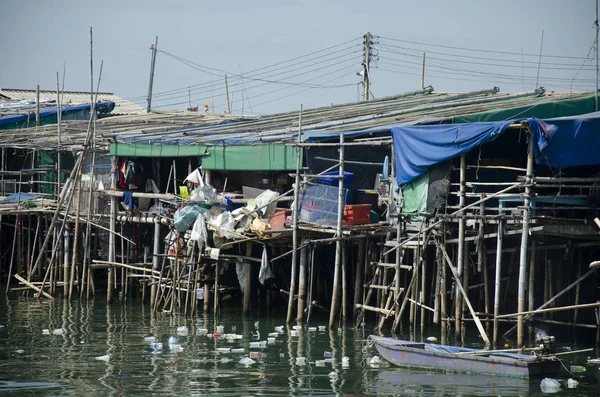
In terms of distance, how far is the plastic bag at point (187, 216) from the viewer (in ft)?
80.8

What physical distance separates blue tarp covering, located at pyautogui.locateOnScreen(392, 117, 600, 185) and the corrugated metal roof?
995 inches

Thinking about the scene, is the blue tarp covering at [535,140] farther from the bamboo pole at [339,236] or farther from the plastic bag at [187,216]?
the plastic bag at [187,216]

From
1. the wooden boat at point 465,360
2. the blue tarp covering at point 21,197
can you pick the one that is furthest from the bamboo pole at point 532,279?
the blue tarp covering at point 21,197

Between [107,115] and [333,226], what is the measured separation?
68.9 ft

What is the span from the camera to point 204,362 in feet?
61.4

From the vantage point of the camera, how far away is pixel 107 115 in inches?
1610

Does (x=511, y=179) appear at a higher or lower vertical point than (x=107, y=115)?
lower

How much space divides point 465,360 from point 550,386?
1601mm

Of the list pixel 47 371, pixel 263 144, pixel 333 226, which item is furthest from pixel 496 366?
→ pixel 263 144

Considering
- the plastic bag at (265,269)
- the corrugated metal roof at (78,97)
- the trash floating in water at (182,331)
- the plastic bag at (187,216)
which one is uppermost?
the corrugated metal roof at (78,97)

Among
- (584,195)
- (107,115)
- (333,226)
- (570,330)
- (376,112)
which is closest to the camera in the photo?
(584,195)

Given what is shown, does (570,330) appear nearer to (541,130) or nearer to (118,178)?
(541,130)

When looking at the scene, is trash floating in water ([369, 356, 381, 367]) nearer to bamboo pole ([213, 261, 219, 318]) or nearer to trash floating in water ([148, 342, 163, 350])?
trash floating in water ([148, 342, 163, 350])

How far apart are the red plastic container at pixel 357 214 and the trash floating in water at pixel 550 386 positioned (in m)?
7.44
